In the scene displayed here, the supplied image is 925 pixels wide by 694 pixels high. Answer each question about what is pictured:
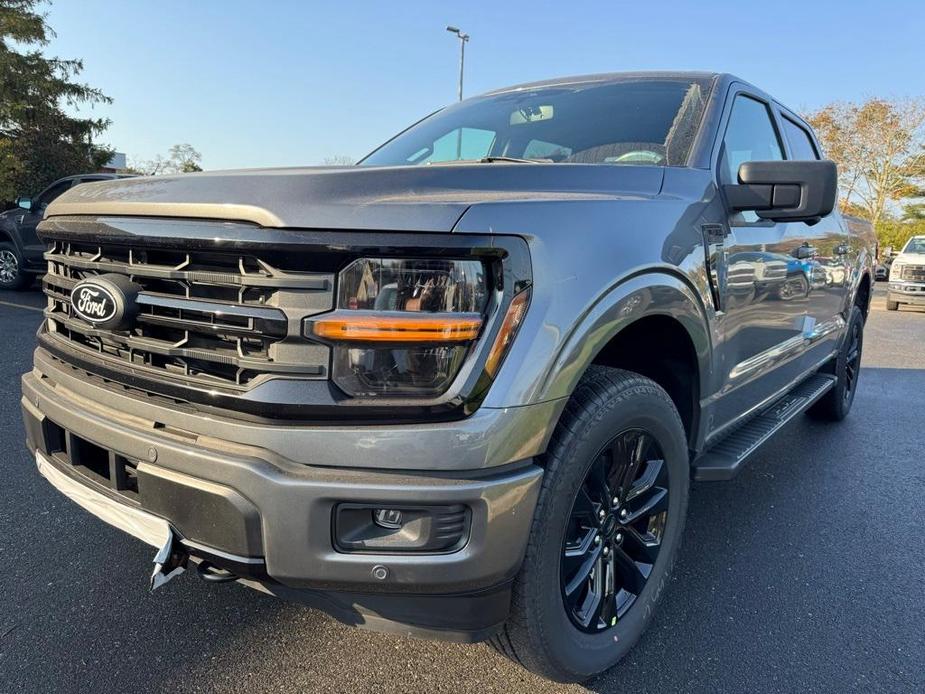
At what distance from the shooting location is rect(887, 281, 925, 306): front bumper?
47.2ft

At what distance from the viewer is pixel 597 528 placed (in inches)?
72.3

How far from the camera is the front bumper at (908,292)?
1440cm

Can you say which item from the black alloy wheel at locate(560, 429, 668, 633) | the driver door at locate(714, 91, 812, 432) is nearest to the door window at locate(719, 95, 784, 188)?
the driver door at locate(714, 91, 812, 432)

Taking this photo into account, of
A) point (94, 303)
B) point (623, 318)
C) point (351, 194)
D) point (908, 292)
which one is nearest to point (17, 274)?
point (94, 303)

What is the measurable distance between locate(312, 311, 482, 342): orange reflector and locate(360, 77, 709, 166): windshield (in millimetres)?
1120

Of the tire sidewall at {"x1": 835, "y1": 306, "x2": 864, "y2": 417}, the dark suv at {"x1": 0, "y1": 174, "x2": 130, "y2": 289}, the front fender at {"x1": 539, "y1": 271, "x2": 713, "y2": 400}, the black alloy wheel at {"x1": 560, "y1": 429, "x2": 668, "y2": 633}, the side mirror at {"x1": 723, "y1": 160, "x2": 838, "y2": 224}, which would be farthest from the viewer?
the dark suv at {"x1": 0, "y1": 174, "x2": 130, "y2": 289}

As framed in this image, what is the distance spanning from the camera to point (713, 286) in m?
A: 2.14

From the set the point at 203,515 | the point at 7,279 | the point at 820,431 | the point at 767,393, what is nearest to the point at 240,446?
the point at 203,515

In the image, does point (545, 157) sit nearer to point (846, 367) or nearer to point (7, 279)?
point (846, 367)

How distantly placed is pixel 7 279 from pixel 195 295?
10.5 meters

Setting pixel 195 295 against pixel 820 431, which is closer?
pixel 195 295

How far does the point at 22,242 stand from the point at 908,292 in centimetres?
1749

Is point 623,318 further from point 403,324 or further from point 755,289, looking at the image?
point 755,289

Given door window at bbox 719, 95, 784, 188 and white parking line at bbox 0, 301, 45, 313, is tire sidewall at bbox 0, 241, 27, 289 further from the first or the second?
door window at bbox 719, 95, 784, 188
